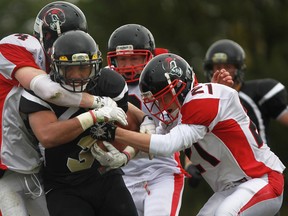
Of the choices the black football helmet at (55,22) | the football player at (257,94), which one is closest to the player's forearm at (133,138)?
the black football helmet at (55,22)

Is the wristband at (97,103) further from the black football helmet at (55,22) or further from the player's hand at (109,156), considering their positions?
the black football helmet at (55,22)

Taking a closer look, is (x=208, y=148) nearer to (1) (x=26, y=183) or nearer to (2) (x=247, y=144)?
(2) (x=247, y=144)

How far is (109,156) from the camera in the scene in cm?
561

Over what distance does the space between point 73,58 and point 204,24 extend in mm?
11964

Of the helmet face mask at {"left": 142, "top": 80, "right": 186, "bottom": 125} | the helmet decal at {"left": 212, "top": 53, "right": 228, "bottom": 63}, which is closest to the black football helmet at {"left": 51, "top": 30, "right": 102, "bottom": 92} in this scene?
the helmet face mask at {"left": 142, "top": 80, "right": 186, "bottom": 125}

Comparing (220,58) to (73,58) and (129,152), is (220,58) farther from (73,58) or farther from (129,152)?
(73,58)

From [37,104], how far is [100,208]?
803 mm

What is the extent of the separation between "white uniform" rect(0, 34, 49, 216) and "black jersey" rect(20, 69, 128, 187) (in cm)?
21

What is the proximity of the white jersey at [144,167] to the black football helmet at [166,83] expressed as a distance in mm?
679

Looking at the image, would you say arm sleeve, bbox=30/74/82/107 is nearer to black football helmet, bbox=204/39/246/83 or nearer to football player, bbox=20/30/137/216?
football player, bbox=20/30/137/216

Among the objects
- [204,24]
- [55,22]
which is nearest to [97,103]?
[55,22]

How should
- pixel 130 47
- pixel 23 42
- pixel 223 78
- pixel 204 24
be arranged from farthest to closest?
pixel 204 24
pixel 130 47
pixel 223 78
pixel 23 42

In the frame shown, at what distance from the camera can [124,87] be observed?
19.0ft

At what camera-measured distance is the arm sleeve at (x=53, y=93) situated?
5.46 m
